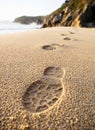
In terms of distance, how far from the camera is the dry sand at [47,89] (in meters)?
1.68

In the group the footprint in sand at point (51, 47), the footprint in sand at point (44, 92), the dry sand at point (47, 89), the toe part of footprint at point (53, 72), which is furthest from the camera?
the footprint in sand at point (51, 47)

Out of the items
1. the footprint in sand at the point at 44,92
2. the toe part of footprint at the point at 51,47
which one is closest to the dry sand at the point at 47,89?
the footprint in sand at the point at 44,92

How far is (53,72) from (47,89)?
35 centimetres

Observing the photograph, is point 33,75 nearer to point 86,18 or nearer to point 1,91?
point 1,91

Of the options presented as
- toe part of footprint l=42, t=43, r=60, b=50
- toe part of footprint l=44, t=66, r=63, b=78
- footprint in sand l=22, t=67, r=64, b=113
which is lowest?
footprint in sand l=22, t=67, r=64, b=113

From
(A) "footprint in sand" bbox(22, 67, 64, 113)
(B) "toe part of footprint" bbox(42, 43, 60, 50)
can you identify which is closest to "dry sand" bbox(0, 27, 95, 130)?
(A) "footprint in sand" bbox(22, 67, 64, 113)

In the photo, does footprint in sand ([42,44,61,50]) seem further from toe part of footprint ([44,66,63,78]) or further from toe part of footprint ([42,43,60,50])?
toe part of footprint ([44,66,63,78])

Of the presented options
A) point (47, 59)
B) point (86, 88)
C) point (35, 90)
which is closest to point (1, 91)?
point (35, 90)

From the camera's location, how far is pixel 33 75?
2316 millimetres

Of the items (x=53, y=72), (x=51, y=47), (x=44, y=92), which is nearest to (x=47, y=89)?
(x=44, y=92)

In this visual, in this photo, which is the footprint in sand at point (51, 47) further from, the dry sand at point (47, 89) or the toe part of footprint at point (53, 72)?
the toe part of footprint at point (53, 72)

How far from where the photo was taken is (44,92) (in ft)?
6.77

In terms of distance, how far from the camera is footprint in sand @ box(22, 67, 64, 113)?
1.87m

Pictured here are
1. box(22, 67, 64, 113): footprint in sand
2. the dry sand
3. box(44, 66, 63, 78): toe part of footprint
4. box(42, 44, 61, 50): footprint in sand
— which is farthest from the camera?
box(42, 44, 61, 50): footprint in sand
